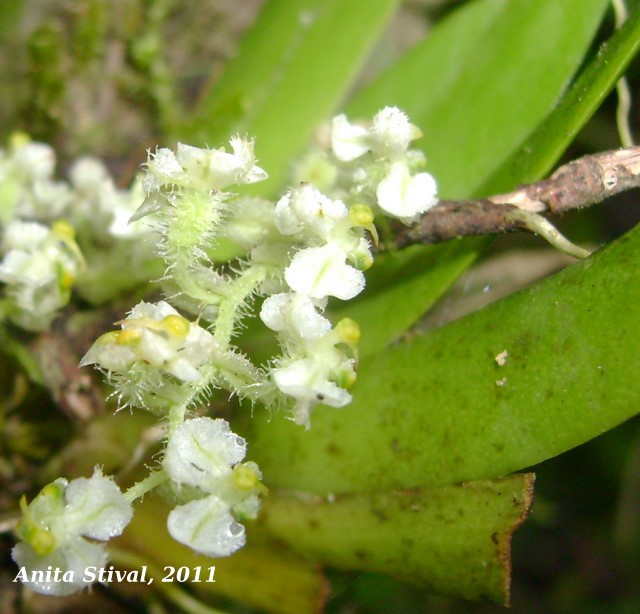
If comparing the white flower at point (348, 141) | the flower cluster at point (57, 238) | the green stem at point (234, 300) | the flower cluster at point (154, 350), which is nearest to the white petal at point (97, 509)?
the flower cluster at point (154, 350)

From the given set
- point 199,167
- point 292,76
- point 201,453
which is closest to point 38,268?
point 199,167

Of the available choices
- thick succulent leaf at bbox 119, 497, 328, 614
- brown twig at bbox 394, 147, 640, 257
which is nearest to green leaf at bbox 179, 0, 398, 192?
brown twig at bbox 394, 147, 640, 257

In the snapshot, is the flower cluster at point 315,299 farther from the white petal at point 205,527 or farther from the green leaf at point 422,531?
the green leaf at point 422,531

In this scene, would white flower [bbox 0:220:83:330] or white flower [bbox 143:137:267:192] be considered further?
white flower [bbox 0:220:83:330]

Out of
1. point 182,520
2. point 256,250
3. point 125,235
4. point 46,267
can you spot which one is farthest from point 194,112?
point 182,520

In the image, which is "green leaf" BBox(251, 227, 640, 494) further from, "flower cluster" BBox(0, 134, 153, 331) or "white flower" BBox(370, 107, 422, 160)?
"flower cluster" BBox(0, 134, 153, 331)

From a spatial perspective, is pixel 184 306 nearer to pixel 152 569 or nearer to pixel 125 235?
pixel 125 235
